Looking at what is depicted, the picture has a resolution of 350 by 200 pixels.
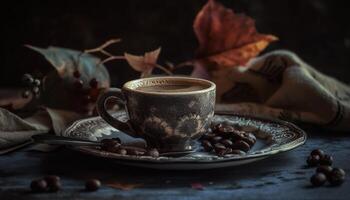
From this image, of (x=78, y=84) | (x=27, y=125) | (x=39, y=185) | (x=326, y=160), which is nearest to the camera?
(x=39, y=185)

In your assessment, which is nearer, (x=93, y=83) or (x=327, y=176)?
(x=327, y=176)

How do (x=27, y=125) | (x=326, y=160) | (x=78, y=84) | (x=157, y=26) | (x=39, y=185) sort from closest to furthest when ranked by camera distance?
(x=39, y=185) < (x=326, y=160) < (x=27, y=125) < (x=78, y=84) < (x=157, y=26)

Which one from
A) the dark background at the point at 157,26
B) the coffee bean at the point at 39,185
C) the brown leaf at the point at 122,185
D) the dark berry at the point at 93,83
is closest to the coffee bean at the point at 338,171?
the brown leaf at the point at 122,185

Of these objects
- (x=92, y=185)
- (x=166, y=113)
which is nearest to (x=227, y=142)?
(x=166, y=113)

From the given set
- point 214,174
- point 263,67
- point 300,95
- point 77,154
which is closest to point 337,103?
point 300,95

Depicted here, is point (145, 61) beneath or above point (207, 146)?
above

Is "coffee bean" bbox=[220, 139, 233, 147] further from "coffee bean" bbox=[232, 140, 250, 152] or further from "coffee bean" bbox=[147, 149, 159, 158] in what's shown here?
"coffee bean" bbox=[147, 149, 159, 158]

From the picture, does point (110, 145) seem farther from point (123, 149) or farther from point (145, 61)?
point (145, 61)
